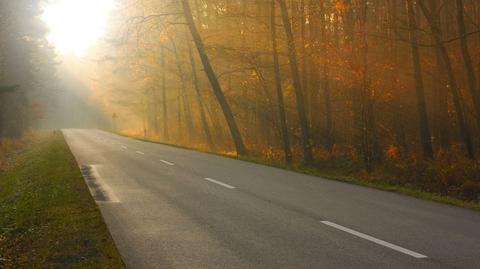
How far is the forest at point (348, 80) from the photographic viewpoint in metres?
17.0

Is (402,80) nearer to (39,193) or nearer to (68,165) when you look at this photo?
(68,165)

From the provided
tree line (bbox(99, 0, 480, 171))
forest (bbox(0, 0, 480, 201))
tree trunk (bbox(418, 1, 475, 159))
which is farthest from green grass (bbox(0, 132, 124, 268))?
tree trunk (bbox(418, 1, 475, 159))

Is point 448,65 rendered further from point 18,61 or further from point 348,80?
point 18,61

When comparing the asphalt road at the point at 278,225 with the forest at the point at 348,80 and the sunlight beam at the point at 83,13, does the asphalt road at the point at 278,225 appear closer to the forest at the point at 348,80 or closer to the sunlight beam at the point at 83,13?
the forest at the point at 348,80

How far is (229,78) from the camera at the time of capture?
29.2 meters

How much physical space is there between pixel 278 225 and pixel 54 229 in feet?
11.4

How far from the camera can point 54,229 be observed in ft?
25.2

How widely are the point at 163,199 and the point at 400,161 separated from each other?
33.3 ft

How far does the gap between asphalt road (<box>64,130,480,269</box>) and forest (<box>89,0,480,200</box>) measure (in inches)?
172

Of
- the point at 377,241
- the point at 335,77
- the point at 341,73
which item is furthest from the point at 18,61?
the point at 377,241

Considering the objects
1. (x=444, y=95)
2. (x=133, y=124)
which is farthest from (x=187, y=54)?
(x=133, y=124)

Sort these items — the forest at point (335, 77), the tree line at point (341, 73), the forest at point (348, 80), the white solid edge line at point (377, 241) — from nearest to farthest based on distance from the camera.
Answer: the white solid edge line at point (377, 241) < the forest at point (348, 80) < the forest at point (335, 77) < the tree line at point (341, 73)

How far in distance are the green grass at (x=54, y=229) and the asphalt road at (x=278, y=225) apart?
30 centimetres

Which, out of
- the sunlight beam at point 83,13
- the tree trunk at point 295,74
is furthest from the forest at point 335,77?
the sunlight beam at point 83,13
